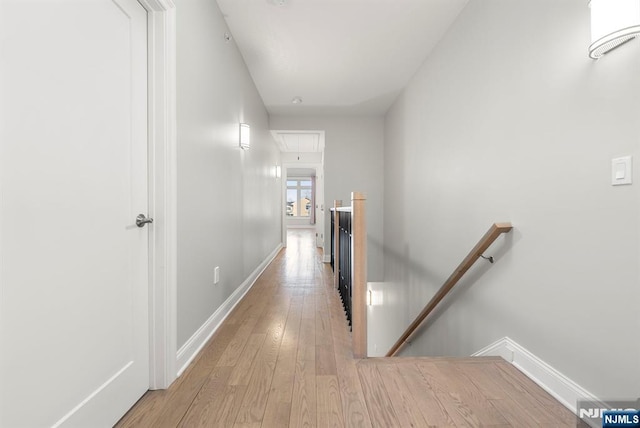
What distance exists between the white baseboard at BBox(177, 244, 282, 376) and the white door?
0.27m

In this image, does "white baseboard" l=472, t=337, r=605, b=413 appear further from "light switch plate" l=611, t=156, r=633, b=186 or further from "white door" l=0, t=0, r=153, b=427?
"white door" l=0, t=0, r=153, b=427

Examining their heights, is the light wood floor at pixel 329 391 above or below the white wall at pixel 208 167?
→ below

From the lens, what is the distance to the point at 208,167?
7.08 feet

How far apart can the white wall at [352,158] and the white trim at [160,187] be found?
399 cm

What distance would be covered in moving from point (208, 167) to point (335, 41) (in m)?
1.87

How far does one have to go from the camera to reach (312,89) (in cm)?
419

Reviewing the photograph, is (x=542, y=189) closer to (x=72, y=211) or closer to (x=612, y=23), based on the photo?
(x=612, y=23)

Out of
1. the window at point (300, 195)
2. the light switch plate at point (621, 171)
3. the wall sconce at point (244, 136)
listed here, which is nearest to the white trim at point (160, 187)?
the wall sconce at point (244, 136)

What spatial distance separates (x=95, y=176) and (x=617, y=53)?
85.3 inches

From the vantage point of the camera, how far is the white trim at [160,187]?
151cm

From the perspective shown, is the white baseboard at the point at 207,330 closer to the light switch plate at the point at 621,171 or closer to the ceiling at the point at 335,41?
the light switch plate at the point at 621,171

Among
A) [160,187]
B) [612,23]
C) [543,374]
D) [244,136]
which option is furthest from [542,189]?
[244,136]

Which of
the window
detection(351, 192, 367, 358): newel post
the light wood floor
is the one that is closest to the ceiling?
Answer: detection(351, 192, 367, 358): newel post

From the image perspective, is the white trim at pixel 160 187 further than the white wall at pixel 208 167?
No
